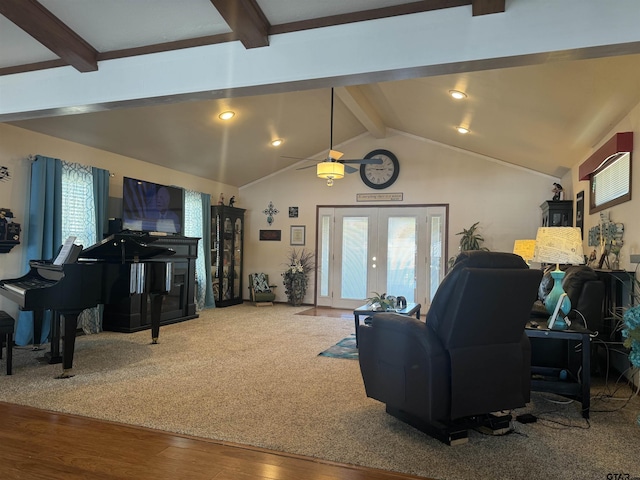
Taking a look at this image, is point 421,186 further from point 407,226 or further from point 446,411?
point 446,411

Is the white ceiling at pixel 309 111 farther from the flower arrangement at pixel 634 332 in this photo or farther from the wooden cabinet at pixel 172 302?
the flower arrangement at pixel 634 332

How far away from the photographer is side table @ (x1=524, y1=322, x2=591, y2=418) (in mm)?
2701

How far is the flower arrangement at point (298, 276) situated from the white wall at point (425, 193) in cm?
21

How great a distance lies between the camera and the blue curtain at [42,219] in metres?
4.48

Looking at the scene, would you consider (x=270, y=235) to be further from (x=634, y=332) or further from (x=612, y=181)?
(x=634, y=332)

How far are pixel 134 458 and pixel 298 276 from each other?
5777 millimetres

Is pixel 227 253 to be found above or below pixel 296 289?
above

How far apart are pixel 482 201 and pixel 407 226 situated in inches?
52.2

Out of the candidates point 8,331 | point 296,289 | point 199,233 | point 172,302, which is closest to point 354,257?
point 296,289

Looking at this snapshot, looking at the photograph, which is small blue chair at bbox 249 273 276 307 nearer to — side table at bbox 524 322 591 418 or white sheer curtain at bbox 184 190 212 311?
white sheer curtain at bbox 184 190 212 311

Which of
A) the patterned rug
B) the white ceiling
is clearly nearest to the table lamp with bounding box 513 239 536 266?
the white ceiling

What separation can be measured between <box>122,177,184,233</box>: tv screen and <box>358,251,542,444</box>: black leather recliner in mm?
4286

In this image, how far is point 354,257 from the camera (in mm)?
7828

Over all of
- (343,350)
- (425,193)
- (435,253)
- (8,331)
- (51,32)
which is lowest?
(343,350)
